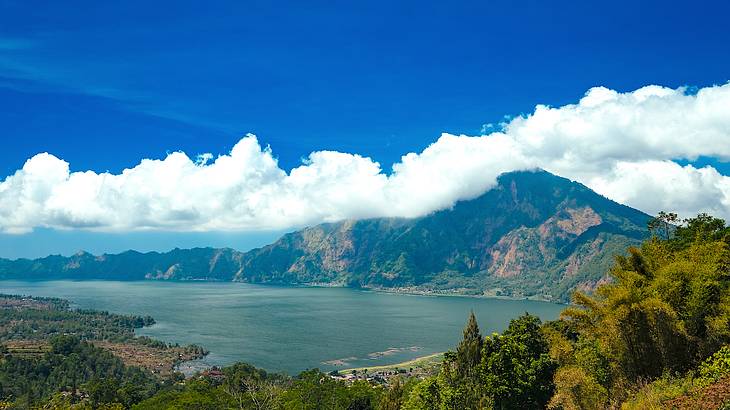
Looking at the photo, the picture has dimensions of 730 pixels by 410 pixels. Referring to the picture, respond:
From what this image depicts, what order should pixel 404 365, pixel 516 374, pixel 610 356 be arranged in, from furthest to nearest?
pixel 404 365
pixel 516 374
pixel 610 356

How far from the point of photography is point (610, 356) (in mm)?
25938

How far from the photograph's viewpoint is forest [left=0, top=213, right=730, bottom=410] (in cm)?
2180

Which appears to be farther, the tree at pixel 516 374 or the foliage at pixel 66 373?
the foliage at pixel 66 373

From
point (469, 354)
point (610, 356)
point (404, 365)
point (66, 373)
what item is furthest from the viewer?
point (404, 365)

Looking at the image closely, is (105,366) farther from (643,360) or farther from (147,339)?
(643,360)

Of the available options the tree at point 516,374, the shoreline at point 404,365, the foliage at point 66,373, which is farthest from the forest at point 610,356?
the shoreline at point 404,365

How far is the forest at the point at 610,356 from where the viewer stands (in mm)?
21797

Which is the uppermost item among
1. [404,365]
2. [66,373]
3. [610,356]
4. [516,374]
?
[610,356]

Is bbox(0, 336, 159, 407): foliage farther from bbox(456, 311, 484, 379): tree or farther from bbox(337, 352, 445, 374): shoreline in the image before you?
bbox(456, 311, 484, 379): tree

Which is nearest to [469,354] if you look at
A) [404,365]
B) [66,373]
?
[404,365]

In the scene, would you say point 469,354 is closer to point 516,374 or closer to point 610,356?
point 516,374

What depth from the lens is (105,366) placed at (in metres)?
122

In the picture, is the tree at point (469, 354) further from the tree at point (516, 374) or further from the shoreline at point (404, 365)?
the shoreline at point (404, 365)

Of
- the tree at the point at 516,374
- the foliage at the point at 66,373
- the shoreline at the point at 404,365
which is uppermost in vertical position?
the tree at the point at 516,374
